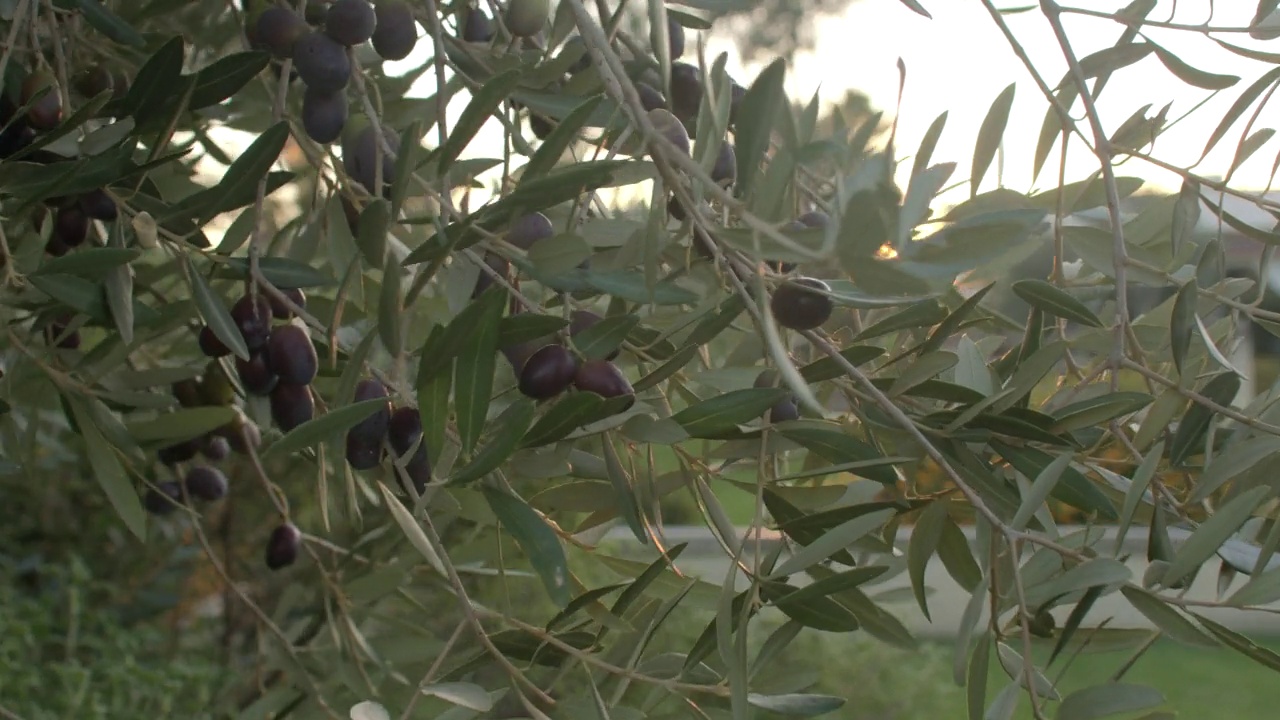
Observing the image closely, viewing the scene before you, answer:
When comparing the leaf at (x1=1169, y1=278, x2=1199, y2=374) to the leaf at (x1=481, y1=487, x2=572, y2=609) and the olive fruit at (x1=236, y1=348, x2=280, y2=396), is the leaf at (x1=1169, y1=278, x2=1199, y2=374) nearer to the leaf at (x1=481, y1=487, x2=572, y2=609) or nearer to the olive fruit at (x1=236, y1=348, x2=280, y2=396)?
the leaf at (x1=481, y1=487, x2=572, y2=609)

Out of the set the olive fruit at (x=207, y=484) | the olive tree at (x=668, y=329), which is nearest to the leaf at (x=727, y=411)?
the olive tree at (x=668, y=329)

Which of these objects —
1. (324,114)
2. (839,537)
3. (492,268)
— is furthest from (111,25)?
(839,537)

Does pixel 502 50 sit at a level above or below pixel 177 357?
above

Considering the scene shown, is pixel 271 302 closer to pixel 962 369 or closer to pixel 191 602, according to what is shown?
pixel 962 369

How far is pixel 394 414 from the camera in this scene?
22.7 inches

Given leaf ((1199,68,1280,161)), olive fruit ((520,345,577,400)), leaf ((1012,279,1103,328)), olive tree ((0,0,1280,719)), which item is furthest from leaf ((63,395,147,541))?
leaf ((1199,68,1280,161))

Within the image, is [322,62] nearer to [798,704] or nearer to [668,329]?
[668,329]

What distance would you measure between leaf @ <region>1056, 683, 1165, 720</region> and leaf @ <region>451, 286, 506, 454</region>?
0.28 metres

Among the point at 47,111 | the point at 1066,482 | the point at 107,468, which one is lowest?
the point at 107,468

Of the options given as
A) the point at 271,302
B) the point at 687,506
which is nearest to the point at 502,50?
the point at 271,302

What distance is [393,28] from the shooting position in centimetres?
61

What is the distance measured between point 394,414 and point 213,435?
0.39m

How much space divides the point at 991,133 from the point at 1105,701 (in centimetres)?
31

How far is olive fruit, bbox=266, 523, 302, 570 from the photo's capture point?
0.89 metres
